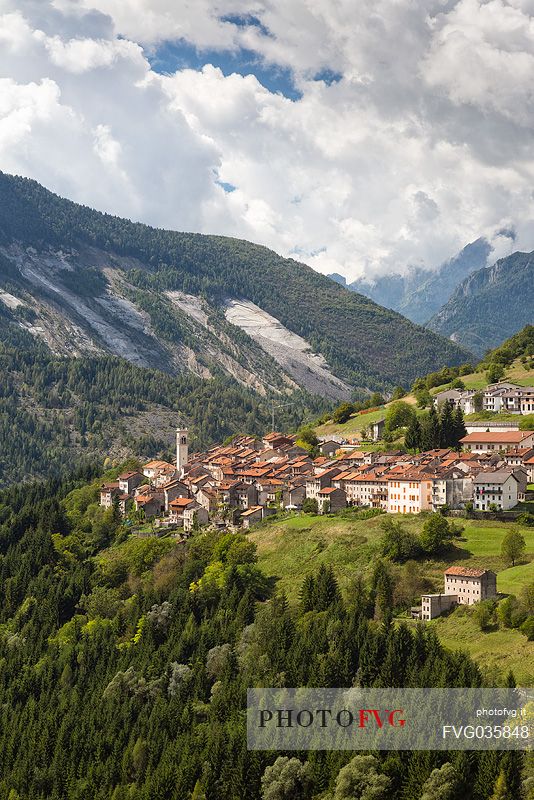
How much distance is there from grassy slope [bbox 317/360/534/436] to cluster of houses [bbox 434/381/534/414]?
912cm

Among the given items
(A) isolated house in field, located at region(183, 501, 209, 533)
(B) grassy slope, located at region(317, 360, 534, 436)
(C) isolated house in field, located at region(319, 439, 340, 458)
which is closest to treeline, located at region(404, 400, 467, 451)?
(C) isolated house in field, located at region(319, 439, 340, 458)

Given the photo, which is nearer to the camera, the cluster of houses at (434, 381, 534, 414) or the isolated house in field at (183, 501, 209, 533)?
the isolated house in field at (183, 501, 209, 533)

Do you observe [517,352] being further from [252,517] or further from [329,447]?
[252,517]

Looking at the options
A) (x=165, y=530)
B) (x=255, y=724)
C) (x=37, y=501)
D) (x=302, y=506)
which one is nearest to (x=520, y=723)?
(x=255, y=724)

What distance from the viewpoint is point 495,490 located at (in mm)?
90312

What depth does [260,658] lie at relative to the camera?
67188 millimetres

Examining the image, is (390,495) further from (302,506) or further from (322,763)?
(322,763)

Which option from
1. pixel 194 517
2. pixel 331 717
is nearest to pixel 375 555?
pixel 331 717

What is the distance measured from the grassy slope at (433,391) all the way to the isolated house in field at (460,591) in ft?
267

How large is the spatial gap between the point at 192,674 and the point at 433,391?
103 meters

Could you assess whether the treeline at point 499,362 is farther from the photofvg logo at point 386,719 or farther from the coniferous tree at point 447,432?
the photofvg logo at point 386,719

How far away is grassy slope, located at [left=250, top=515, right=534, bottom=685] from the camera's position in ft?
205

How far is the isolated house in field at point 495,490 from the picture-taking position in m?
89.9

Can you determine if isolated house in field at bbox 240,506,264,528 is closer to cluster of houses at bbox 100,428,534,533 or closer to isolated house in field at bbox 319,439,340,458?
cluster of houses at bbox 100,428,534,533
